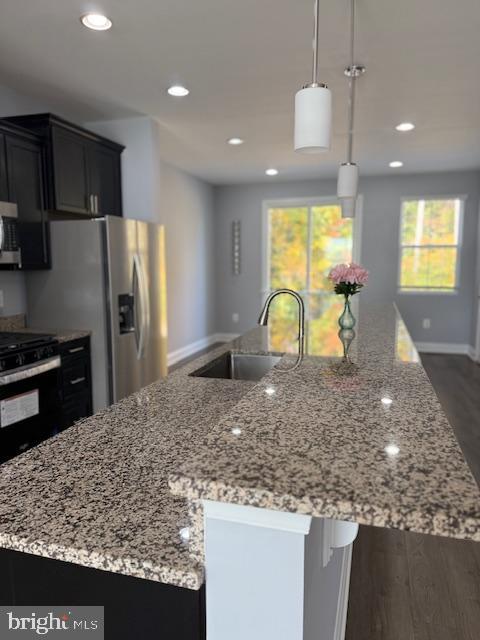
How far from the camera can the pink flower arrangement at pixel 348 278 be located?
7.72 feet

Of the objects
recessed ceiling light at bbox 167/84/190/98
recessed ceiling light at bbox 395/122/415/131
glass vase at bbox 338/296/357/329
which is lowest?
glass vase at bbox 338/296/357/329

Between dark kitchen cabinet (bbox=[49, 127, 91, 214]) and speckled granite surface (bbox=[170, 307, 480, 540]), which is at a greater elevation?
dark kitchen cabinet (bbox=[49, 127, 91, 214])

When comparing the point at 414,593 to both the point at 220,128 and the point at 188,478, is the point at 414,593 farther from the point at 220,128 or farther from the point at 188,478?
the point at 220,128

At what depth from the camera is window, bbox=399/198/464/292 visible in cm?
635

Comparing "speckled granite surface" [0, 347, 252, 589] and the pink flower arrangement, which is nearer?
"speckled granite surface" [0, 347, 252, 589]

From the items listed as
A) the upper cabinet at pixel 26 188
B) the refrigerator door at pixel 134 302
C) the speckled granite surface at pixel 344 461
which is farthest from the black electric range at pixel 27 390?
the speckled granite surface at pixel 344 461

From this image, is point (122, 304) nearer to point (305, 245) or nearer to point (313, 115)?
point (313, 115)

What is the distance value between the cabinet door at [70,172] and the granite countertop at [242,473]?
2350mm

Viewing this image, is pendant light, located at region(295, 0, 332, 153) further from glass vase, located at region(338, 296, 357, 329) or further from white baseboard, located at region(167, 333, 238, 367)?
white baseboard, located at region(167, 333, 238, 367)

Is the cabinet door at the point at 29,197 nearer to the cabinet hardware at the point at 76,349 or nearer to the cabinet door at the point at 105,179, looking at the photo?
the cabinet door at the point at 105,179

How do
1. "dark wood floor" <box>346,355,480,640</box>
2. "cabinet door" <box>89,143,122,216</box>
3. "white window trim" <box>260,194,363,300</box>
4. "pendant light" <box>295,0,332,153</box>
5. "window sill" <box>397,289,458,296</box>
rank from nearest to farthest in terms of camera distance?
"pendant light" <box>295,0,332,153</box> → "dark wood floor" <box>346,355,480,640</box> → "cabinet door" <box>89,143,122,216</box> → "window sill" <box>397,289,458,296</box> → "white window trim" <box>260,194,363,300</box>

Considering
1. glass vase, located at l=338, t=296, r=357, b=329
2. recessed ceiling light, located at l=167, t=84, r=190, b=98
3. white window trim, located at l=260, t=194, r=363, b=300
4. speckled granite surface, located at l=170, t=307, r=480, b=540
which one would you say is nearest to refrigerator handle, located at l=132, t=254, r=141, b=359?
recessed ceiling light, located at l=167, t=84, r=190, b=98

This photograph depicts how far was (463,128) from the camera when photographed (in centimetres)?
416

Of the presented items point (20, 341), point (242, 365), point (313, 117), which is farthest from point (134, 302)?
point (313, 117)
